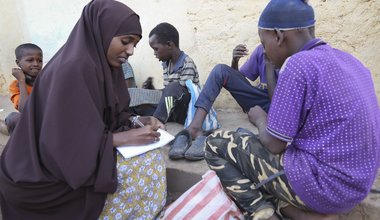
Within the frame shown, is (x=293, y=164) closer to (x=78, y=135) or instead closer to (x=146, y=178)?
(x=146, y=178)

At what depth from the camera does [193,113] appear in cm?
346

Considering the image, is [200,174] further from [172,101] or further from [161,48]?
[161,48]

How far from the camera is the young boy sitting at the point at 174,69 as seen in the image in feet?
11.6

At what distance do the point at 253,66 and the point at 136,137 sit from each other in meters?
1.51

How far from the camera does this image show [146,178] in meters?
2.30

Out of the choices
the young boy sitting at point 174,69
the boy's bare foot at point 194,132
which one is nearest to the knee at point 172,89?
the young boy sitting at point 174,69

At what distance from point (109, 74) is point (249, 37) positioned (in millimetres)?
1843

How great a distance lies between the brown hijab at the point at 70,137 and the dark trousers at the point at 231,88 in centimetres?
104

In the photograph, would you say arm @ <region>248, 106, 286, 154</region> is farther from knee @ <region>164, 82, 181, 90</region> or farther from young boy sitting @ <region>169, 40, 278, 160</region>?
knee @ <region>164, 82, 181, 90</region>

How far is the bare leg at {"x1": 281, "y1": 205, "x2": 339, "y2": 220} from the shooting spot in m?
1.95

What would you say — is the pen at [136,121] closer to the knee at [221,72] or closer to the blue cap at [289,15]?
the knee at [221,72]

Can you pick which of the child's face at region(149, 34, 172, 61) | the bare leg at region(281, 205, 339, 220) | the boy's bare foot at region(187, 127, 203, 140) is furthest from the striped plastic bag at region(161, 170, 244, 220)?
the child's face at region(149, 34, 172, 61)

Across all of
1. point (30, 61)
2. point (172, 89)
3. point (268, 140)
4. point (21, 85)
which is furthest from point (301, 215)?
point (30, 61)

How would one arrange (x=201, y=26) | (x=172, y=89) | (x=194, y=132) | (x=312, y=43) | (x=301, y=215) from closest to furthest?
(x=312, y=43) → (x=301, y=215) → (x=194, y=132) → (x=172, y=89) → (x=201, y=26)
